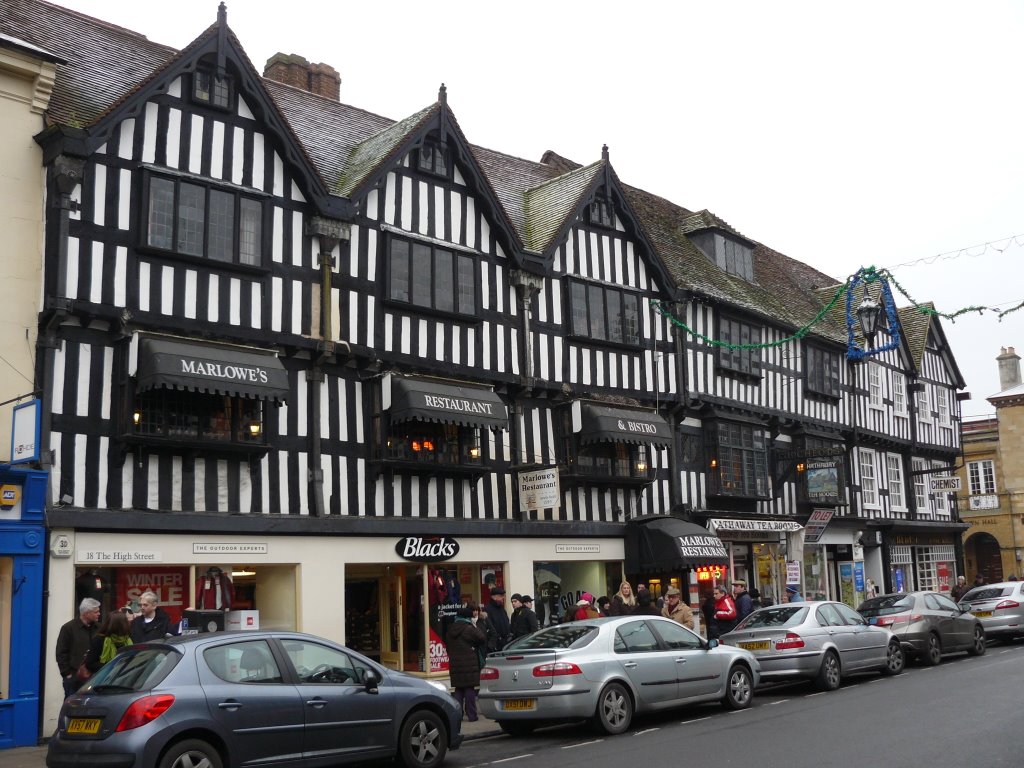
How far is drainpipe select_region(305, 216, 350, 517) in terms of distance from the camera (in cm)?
1673

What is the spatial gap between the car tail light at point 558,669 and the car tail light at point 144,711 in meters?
4.92

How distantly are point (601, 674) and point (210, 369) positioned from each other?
278 inches

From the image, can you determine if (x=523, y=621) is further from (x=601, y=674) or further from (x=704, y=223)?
(x=704, y=223)

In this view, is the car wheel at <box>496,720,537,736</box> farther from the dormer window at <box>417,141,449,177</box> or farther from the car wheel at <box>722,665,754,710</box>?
the dormer window at <box>417,141,449,177</box>

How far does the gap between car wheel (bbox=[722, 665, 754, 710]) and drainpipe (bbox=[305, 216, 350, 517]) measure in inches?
270

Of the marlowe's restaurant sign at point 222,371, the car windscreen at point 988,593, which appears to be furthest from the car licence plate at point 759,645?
A: the car windscreen at point 988,593

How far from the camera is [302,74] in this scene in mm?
24156

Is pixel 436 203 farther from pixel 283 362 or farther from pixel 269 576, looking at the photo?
pixel 269 576

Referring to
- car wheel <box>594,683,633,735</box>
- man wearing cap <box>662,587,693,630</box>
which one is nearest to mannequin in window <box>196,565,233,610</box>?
car wheel <box>594,683,633,735</box>

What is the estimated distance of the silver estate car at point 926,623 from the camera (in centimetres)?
1900

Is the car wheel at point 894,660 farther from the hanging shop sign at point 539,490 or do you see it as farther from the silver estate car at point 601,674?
the hanging shop sign at point 539,490

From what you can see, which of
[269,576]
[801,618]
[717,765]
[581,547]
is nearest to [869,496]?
[581,547]

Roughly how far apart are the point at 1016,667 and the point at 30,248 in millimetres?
16702

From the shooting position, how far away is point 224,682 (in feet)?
30.0
